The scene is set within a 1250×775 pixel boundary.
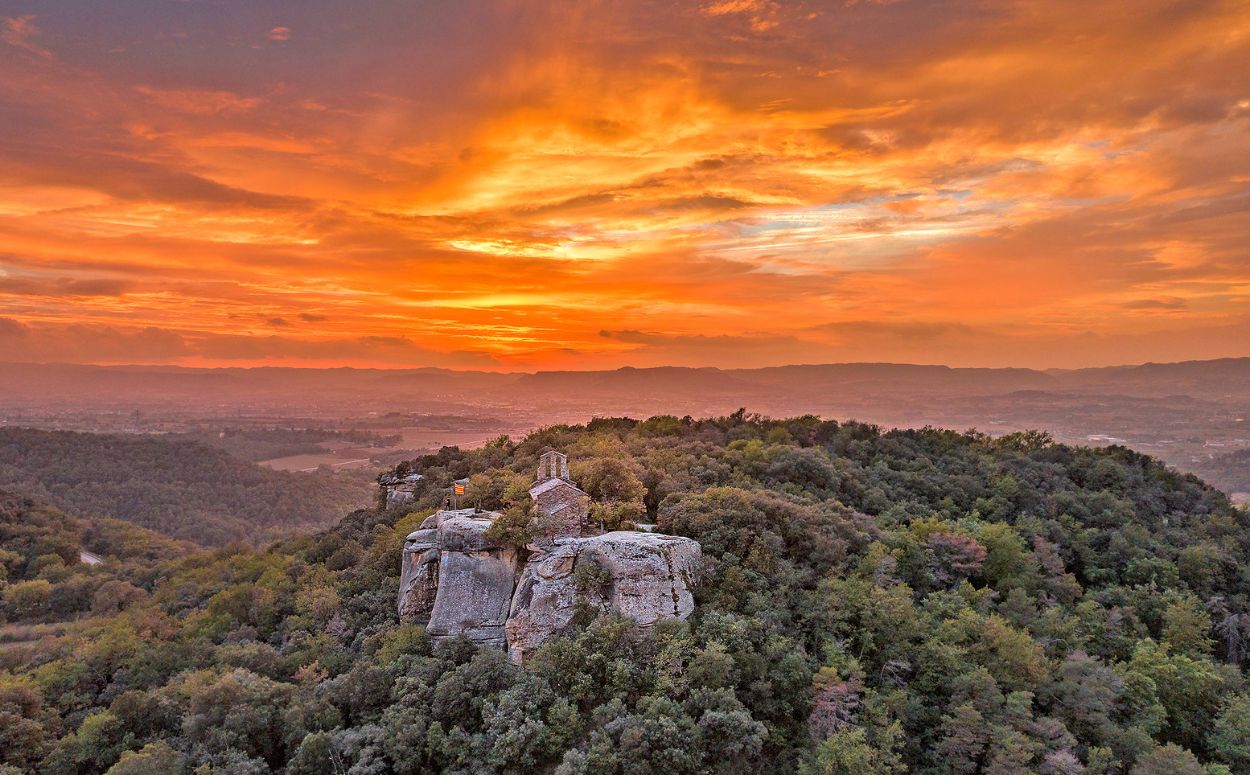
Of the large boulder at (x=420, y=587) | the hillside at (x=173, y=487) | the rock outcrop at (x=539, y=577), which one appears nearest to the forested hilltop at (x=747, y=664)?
the large boulder at (x=420, y=587)

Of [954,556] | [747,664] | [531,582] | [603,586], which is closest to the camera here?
[747,664]

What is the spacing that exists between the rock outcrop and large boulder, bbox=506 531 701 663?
45mm

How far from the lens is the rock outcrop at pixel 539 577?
26.7 meters

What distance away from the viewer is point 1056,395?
623ft

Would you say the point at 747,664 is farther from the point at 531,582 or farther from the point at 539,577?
the point at 531,582

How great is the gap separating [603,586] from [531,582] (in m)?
3.64

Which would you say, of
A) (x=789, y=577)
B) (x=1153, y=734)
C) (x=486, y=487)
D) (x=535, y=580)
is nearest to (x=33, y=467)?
(x=486, y=487)

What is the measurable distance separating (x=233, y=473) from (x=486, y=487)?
368 ft

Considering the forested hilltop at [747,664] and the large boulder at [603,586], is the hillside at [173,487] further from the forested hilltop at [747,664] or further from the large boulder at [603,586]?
the large boulder at [603,586]

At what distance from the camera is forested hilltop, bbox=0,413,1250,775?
21.5m

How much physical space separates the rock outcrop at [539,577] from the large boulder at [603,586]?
1.8 inches

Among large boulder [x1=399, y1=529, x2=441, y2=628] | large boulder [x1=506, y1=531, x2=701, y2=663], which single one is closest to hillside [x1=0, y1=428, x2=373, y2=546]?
large boulder [x1=399, y1=529, x2=441, y2=628]

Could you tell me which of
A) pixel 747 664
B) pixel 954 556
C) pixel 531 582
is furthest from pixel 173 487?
pixel 954 556

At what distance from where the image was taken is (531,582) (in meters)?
28.2
